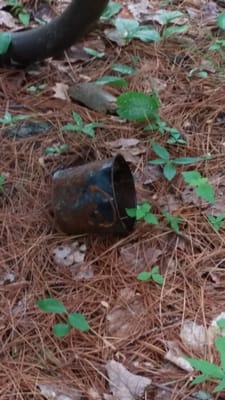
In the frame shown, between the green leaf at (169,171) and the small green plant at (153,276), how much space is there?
0.37 m

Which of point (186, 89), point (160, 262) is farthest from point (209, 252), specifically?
point (186, 89)

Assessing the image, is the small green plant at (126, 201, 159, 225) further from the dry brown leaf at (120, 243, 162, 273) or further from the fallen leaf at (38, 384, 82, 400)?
the fallen leaf at (38, 384, 82, 400)

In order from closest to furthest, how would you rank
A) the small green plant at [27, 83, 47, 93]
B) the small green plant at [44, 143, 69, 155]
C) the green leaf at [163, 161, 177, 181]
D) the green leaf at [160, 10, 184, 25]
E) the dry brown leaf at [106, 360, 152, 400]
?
the dry brown leaf at [106, 360, 152, 400], the green leaf at [163, 161, 177, 181], the small green plant at [44, 143, 69, 155], the small green plant at [27, 83, 47, 93], the green leaf at [160, 10, 184, 25]

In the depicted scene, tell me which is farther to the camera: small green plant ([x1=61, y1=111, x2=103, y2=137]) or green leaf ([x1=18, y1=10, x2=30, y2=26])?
green leaf ([x1=18, y1=10, x2=30, y2=26])

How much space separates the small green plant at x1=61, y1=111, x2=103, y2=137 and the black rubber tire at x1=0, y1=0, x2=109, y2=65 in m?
0.41

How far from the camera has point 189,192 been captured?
7.20 feet

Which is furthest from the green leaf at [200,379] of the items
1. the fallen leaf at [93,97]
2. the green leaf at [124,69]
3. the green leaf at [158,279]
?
the green leaf at [124,69]

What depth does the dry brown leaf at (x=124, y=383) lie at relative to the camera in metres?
1.64

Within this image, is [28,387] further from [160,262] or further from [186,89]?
[186,89]

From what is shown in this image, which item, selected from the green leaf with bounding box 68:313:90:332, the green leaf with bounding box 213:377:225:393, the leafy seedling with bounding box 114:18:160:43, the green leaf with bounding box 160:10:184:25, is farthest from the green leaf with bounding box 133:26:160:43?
the green leaf with bounding box 213:377:225:393

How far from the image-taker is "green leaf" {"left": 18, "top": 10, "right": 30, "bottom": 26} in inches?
116

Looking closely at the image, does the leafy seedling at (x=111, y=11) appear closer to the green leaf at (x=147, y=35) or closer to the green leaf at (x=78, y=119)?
the green leaf at (x=147, y=35)

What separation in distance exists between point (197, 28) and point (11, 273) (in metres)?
1.56

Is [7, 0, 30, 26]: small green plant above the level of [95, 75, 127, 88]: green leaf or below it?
above
